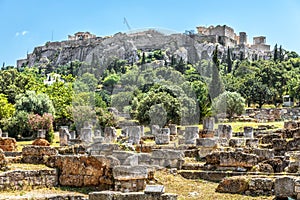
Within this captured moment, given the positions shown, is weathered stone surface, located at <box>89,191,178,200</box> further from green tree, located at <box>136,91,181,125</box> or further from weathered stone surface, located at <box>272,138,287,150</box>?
green tree, located at <box>136,91,181,125</box>

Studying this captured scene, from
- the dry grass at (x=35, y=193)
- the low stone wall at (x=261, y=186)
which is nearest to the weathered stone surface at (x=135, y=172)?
the dry grass at (x=35, y=193)

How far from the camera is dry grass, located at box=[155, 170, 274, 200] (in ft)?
37.1

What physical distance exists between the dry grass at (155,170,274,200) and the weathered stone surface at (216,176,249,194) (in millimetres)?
247

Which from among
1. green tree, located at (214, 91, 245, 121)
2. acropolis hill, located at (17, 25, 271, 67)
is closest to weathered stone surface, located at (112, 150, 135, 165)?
green tree, located at (214, 91, 245, 121)

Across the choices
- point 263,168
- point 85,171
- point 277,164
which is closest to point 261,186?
point 263,168

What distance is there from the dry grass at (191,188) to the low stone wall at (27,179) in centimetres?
331

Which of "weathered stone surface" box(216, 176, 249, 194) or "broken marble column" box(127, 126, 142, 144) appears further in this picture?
"broken marble column" box(127, 126, 142, 144)

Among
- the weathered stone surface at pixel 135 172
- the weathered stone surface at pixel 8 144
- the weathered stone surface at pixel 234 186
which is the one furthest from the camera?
the weathered stone surface at pixel 8 144

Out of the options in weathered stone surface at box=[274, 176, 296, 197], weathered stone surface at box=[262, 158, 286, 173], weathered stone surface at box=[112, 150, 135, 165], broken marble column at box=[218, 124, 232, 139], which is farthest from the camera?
broken marble column at box=[218, 124, 232, 139]

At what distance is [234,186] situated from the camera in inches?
460

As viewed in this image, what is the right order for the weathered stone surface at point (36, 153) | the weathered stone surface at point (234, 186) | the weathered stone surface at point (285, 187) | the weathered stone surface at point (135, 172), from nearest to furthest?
the weathered stone surface at point (285, 187) < the weathered stone surface at point (234, 186) < the weathered stone surface at point (135, 172) < the weathered stone surface at point (36, 153)

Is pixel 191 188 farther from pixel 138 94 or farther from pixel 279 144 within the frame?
pixel 138 94

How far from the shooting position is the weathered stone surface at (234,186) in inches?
455

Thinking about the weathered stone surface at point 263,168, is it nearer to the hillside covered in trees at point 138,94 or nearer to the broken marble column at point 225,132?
the broken marble column at point 225,132
